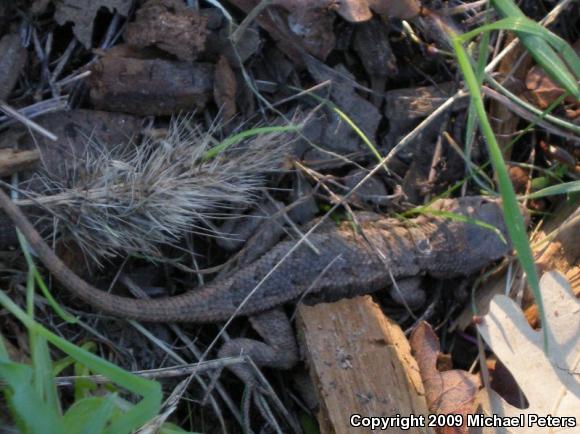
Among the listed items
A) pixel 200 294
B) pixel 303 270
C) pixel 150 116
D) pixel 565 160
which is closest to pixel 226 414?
pixel 200 294

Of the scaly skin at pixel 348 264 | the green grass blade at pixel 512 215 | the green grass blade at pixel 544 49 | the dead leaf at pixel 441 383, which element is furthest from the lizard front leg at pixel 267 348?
the green grass blade at pixel 544 49

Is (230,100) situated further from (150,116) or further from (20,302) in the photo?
(20,302)

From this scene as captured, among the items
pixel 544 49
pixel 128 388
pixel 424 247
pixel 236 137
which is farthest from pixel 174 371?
pixel 544 49

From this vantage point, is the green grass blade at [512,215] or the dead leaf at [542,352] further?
the dead leaf at [542,352]

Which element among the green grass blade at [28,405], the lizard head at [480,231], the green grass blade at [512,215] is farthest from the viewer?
the lizard head at [480,231]

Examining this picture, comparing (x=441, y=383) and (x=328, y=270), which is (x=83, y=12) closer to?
(x=328, y=270)

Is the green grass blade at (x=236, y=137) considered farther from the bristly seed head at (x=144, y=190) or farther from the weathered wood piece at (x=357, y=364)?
the weathered wood piece at (x=357, y=364)

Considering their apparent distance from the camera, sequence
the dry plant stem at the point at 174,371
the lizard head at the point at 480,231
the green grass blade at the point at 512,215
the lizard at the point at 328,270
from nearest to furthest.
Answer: the green grass blade at the point at 512,215, the dry plant stem at the point at 174,371, the lizard at the point at 328,270, the lizard head at the point at 480,231
